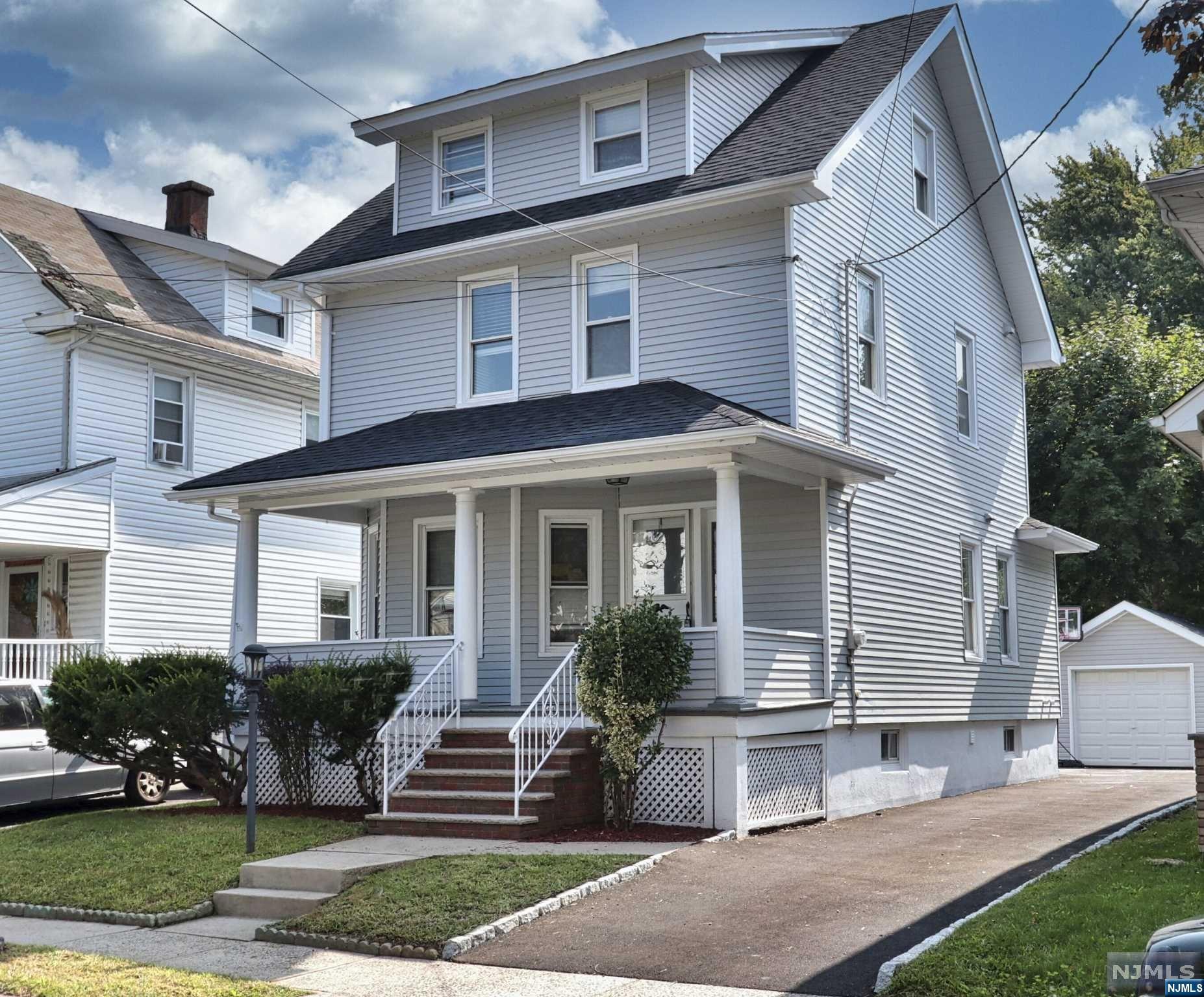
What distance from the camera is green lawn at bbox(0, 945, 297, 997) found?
27.0 feet

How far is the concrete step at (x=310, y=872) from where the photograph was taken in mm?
10953

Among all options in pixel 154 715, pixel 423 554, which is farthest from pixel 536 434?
pixel 154 715

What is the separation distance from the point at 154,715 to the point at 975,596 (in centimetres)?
1249

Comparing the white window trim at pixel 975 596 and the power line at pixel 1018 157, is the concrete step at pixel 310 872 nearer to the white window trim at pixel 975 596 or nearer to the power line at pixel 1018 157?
the power line at pixel 1018 157

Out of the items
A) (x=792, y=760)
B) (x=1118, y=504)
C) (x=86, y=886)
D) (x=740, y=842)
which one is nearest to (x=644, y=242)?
(x=792, y=760)

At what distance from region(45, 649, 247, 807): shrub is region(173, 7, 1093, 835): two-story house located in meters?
2.07

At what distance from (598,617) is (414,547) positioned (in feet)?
17.8

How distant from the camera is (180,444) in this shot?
23.5m

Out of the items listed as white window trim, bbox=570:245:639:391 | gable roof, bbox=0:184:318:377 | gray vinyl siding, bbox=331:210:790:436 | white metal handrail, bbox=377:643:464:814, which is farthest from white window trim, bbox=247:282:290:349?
white metal handrail, bbox=377:643:464:814

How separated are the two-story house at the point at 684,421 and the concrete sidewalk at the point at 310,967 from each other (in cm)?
329

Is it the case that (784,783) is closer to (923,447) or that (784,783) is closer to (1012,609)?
(923,447)

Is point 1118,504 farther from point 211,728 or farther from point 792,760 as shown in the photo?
point 211,728

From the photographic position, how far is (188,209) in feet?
87.8

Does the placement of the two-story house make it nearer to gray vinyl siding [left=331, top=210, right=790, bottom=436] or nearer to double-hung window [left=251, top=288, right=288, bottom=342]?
gray vinyl siding [left=331, top=210, right=790, bottom=436]
